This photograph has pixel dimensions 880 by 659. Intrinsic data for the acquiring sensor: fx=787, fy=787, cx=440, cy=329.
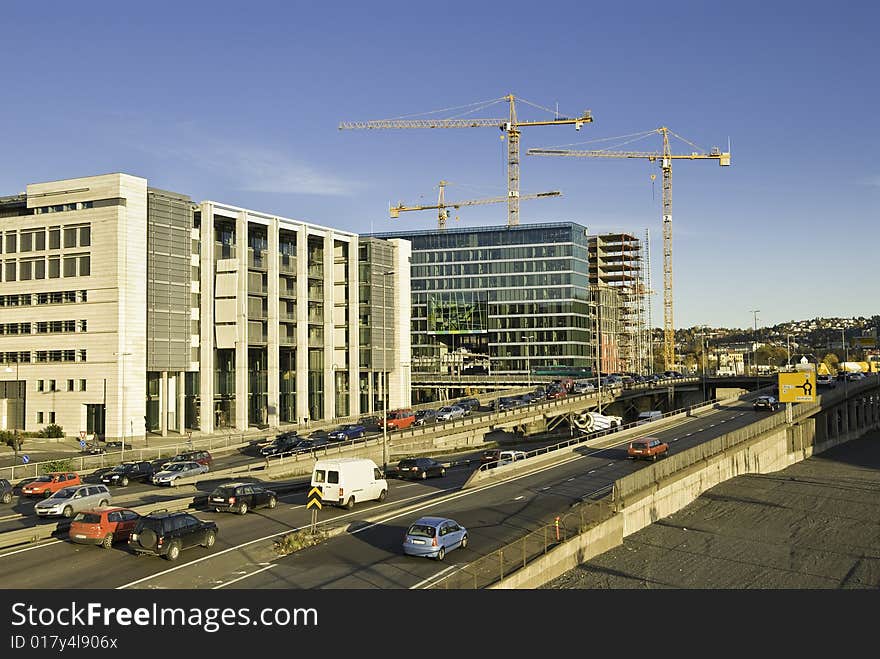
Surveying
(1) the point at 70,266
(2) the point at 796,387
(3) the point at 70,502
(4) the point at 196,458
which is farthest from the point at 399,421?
(3) the point at 70,502

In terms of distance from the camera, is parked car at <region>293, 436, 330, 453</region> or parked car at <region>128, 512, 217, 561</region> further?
parked car at <region>293, 436, 330, 453</region>

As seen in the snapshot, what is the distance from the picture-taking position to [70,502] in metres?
34.5

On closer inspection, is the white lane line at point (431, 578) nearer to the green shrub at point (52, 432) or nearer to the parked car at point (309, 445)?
the parked car at point (309, 445)

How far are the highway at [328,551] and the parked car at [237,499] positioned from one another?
32 cm

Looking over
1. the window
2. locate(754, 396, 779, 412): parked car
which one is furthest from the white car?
the window

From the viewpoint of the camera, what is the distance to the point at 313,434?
75250 millimetres

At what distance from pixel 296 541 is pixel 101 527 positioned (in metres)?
6.89

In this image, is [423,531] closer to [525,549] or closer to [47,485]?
[525,549]

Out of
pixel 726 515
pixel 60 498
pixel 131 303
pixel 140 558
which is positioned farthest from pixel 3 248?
pixel 726 515

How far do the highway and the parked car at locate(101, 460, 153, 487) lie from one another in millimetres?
12967

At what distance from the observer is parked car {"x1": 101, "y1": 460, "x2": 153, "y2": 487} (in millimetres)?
47750

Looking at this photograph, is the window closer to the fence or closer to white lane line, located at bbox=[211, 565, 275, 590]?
the fence

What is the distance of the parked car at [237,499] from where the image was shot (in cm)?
3441
